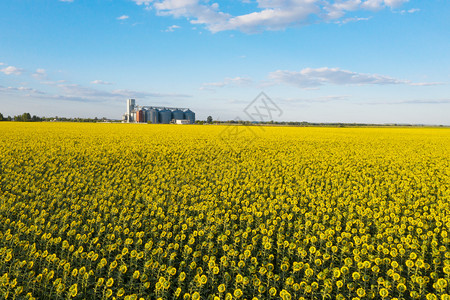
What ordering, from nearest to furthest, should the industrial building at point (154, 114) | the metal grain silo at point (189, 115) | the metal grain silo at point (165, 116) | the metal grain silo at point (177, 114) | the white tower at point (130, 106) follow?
1. the industrial building at point (154, 114)
2. the white tower at point (130, 106)
3. the metal grain silo at point (165, 116)
4. the metal grain silo at point (177, 114)
5. the metal grain silo at point (189, 115)

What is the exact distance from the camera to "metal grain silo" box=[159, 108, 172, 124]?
5625 inches

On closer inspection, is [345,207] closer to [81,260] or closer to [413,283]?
[413,283]

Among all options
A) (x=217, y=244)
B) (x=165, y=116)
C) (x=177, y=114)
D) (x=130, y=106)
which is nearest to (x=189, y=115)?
(x=177, y=114)

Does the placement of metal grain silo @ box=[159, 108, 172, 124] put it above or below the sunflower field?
above

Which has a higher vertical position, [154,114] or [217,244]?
[154,114]

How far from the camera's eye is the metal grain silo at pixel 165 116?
469ft

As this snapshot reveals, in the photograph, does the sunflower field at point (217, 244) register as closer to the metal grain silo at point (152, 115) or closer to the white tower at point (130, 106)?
the metal grain silo at point (152, 115)

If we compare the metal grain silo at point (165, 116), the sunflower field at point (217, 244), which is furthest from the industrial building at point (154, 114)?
the sunflower field at point (217, 244)

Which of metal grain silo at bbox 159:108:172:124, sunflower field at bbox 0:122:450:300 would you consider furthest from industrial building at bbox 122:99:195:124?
sunflower field at bbox 0:122:450:300

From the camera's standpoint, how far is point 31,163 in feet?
47.1

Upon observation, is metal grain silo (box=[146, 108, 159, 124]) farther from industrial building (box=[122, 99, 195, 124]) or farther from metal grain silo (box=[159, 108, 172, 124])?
metal grain silo (box=[159, 108, 172, 124])

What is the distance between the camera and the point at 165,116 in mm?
144500

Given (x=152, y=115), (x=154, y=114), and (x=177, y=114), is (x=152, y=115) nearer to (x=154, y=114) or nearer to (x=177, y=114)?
(x=154, y=114)

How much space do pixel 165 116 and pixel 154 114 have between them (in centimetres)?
647
